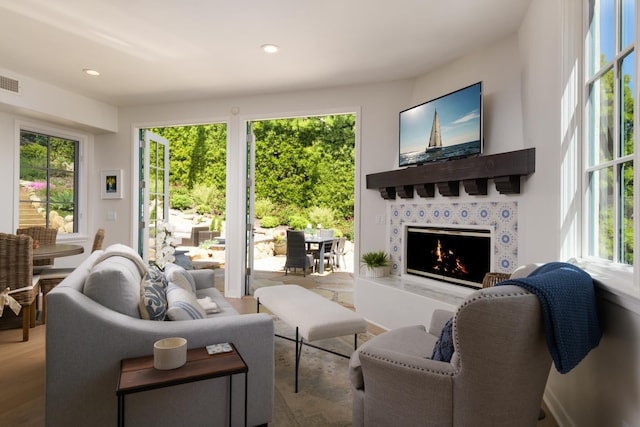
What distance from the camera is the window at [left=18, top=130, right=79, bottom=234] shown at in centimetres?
476

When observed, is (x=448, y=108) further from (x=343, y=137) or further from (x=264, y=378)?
(x=343, y=137)

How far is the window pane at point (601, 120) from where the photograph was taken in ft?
5.73

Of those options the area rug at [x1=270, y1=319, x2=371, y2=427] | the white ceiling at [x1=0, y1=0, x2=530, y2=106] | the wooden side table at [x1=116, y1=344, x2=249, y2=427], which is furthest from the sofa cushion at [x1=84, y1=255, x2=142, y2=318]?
the white ceiling at [x1=0, y1=0, x2=530, y2=106]

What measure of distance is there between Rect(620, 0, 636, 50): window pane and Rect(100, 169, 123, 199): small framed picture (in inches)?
218

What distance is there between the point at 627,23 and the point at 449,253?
233 centimetres

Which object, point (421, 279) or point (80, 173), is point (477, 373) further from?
point (80, 173)

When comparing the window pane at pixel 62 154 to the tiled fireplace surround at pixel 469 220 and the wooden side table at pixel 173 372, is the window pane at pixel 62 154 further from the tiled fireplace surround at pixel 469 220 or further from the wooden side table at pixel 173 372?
the wooden side table at pixel 173 372

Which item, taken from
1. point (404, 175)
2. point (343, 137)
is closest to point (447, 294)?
point (404, 175)

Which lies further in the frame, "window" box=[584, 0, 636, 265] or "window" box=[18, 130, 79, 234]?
"window" box=[18, 130, 79, 234]

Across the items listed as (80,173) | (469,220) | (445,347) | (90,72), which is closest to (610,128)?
(445,347)

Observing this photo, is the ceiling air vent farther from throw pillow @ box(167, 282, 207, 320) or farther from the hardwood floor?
throw pillow @ box(167, 282, 207, 320)

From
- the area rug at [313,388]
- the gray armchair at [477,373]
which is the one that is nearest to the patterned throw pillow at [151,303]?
the area rug at [313,388]

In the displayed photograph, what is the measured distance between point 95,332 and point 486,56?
3.56m

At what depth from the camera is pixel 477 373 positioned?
1.38 metres
